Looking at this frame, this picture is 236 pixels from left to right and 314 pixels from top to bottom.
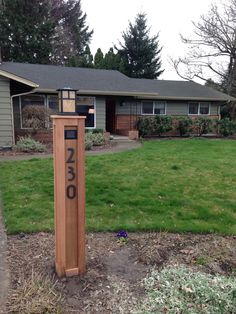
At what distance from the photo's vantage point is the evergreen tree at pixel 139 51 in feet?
101

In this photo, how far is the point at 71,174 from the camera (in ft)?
9.05

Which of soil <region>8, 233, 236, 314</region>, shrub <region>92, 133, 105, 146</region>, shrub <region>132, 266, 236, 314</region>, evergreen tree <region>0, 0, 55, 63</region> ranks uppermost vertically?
evergreen tree <region>0, 0, 55, 63</region>

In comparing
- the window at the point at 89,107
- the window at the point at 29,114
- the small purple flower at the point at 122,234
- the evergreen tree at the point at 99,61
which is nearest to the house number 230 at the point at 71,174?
the small purple flower at the point at 122,234

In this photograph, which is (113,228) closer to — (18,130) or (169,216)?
(169,216)

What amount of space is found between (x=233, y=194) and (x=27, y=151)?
712 cm

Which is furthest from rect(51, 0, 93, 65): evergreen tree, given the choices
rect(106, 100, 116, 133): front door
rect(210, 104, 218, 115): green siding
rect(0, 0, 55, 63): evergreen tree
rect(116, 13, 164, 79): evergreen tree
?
rect(210, 104, 218, 115): green siding

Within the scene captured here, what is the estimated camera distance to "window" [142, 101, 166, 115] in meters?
17.8

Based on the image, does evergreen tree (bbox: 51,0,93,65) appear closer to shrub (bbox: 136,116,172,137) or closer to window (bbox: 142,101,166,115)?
window (bbox: 142,101,166,115)

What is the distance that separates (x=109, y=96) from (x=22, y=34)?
16.5 metres

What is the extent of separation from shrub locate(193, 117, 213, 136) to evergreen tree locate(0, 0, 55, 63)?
18.2m

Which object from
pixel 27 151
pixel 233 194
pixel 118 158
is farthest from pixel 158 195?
pixel 27 151

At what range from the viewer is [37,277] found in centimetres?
269

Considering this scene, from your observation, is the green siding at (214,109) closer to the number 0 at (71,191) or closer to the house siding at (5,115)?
the house siding at (5,115)

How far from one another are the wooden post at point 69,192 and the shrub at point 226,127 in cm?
1457
